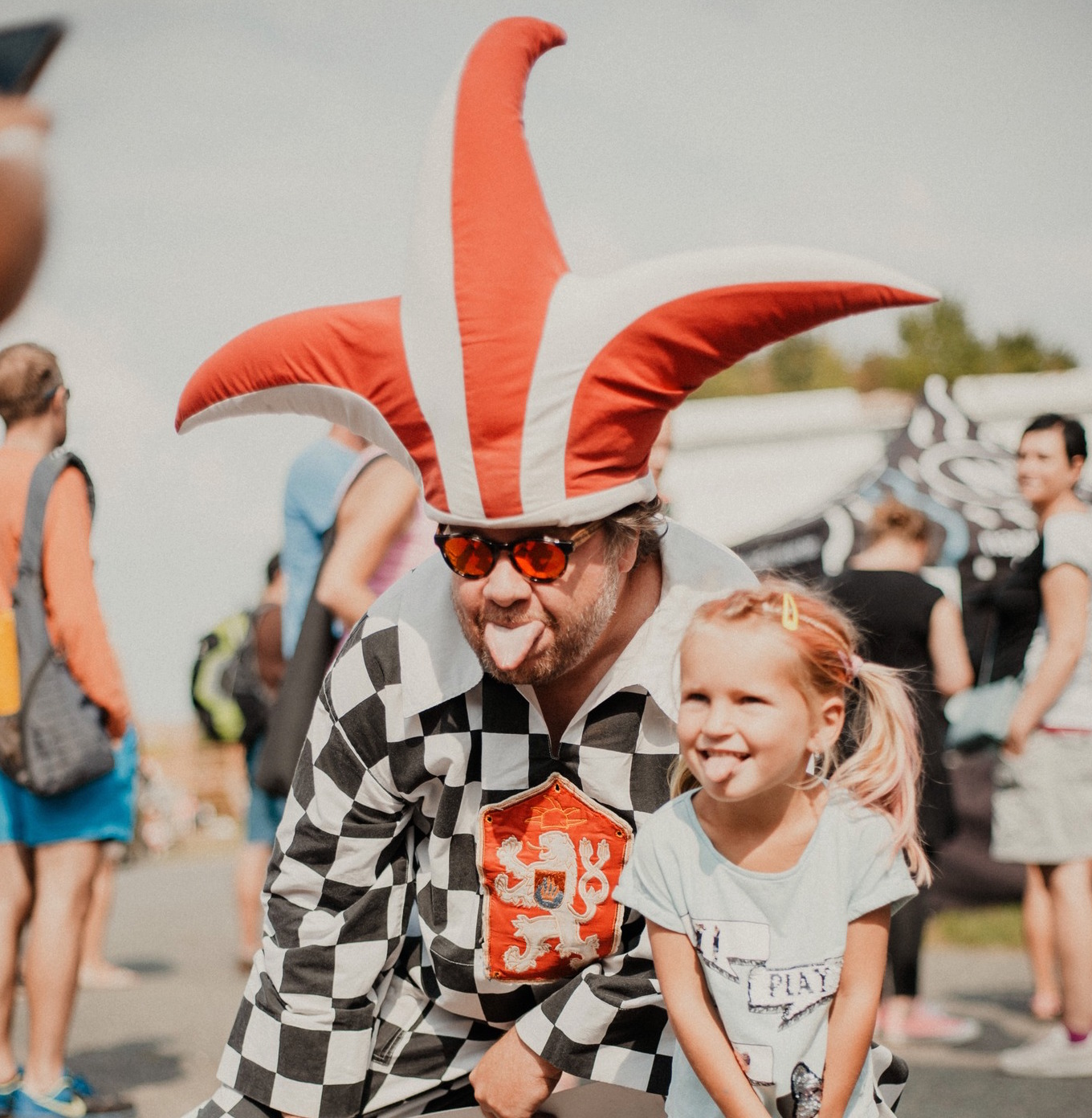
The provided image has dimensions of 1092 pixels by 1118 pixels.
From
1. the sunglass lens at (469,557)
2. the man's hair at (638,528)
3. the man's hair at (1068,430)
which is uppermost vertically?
the man's hair at (1068,430)

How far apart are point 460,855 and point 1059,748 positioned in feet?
9.37

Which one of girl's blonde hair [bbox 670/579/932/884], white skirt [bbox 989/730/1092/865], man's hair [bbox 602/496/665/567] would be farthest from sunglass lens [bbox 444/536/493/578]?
white skirt [bbox 989/730/1092/865]

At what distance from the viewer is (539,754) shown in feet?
6.75

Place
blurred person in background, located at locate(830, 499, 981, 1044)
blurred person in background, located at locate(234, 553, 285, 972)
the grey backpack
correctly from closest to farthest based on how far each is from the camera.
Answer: the grey backpack < blurred person in background, located at locate(830, 499, 981, 1044) < blurred person in background, located at locate(234, 553, 285, 972)

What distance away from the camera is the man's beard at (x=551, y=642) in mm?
1904

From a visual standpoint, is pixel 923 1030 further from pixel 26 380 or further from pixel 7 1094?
pixel 26 380

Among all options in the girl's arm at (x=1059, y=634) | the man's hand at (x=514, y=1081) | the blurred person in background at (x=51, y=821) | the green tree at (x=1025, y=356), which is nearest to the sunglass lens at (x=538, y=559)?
the man's hand at (x=514, y=1081)

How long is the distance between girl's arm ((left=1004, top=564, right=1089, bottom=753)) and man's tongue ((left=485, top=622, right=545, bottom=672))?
277 cm

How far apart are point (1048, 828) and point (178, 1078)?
2.74 meters

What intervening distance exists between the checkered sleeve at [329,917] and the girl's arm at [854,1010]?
0.69 metres

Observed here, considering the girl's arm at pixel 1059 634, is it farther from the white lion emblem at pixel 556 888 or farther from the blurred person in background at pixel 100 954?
the blurred person in background at pixel 100 954

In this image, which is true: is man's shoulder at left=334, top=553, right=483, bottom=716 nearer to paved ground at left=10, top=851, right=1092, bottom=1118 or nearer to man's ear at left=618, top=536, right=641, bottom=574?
man's ear at left=618, top=536, right=641, bottom=574

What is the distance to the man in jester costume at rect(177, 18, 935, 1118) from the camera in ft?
6.16

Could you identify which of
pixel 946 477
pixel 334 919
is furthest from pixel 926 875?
pixel 946 477
